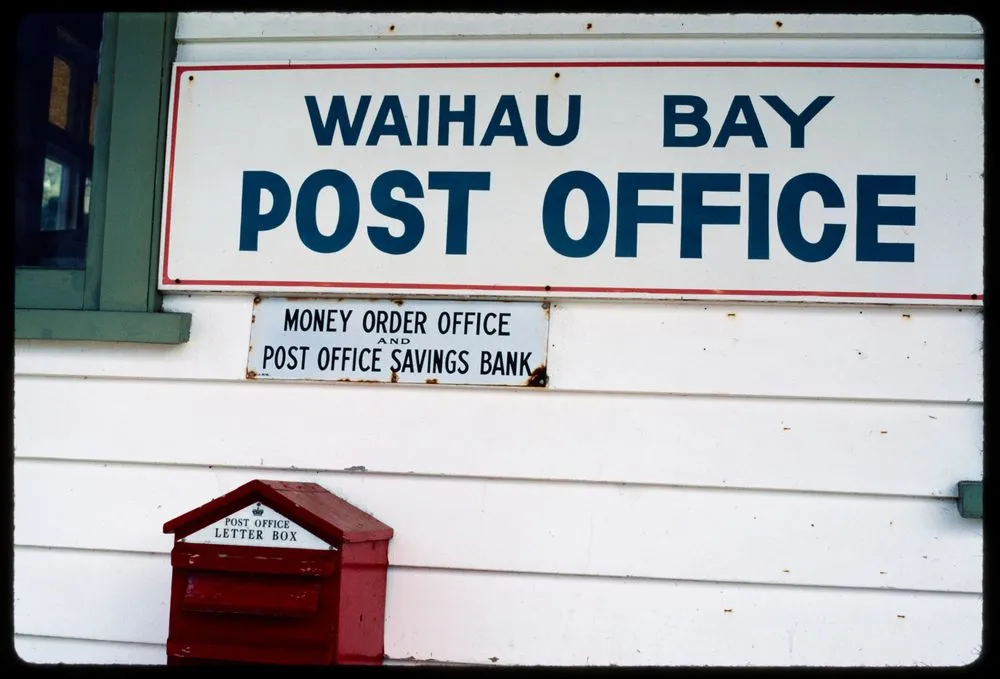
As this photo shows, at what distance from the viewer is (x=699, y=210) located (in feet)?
9.32

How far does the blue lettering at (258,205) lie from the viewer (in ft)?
9.72

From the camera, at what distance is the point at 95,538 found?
2.92m

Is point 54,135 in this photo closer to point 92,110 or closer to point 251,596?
point 92,110

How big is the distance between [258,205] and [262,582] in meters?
1.08

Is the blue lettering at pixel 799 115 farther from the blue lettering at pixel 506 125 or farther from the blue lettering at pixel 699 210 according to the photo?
the blue lettering at pixel 506 125

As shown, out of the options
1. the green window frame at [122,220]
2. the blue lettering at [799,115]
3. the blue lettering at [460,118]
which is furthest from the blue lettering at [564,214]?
the green window frame at [122,220]

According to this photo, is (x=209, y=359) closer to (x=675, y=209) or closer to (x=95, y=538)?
(x=95, y=538)

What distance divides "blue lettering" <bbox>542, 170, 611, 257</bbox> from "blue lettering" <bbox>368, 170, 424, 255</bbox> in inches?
14.2

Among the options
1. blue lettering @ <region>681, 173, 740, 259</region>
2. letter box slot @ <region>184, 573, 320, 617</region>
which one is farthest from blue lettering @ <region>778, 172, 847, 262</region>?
letter box slot @ <region>184, 573, 320, 617</region>

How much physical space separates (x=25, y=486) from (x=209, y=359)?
0.64m

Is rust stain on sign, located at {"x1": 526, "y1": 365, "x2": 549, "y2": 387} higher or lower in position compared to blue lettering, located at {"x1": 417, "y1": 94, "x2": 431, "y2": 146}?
lower

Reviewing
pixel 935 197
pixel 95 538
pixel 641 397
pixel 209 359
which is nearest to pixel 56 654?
pixel 95 538

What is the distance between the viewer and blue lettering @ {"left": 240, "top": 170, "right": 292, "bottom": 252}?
2963 mm

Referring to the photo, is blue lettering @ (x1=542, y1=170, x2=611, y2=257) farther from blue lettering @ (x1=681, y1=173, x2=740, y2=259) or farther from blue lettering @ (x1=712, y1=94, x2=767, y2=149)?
blue lettering @ (x1=712, y1=94, x2=767, y2=149)
